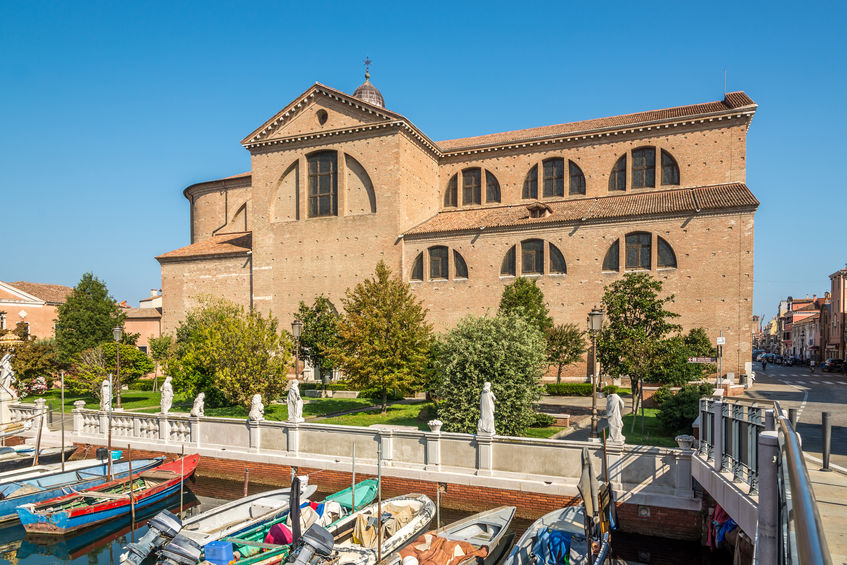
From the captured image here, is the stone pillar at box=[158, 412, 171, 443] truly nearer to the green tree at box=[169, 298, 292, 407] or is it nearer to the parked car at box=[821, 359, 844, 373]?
the green tree at box=[169, 298, 292, 407]

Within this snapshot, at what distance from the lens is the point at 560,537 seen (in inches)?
444

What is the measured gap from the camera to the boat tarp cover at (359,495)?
14938mm

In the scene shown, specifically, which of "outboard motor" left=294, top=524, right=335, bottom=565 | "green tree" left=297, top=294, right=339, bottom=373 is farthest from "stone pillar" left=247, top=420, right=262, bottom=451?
"green tree" left=297, top=294, right=339, bottom=373

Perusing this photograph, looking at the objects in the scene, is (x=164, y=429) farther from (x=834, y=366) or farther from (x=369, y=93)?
(x=834, y=366)

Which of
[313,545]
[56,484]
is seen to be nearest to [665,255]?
[313,545]

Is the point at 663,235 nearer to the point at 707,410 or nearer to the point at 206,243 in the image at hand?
the point at 707,410

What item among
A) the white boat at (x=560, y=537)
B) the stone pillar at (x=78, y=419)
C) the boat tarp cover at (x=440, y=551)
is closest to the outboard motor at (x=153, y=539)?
the boat tarp cover at (x=440, y=551)

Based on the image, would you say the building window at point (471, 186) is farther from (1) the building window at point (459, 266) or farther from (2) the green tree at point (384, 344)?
(2) the green tree at point (384, 344)

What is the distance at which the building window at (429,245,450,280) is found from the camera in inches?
1448

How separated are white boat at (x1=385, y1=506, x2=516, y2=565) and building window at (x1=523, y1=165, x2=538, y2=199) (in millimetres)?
28220

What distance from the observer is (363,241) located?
3766 cm

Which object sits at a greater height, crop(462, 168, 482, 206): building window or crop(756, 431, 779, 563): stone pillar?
crop(462, 168, 482, 206): building window

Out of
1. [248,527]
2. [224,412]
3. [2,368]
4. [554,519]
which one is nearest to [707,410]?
[554,519]

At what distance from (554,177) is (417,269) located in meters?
10.8
